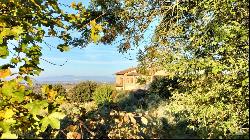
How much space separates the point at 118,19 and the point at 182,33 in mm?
3350

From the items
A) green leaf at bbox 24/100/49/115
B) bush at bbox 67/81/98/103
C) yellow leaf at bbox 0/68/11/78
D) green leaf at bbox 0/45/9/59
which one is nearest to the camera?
green leaf at bbox 24/100/49/115

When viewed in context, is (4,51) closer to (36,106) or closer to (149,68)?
(36,106)

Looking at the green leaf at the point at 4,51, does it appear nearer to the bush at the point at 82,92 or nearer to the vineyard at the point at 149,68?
the vineyard at the point at 149,68

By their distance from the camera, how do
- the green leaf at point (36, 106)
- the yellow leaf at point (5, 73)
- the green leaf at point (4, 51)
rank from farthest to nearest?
the green leaf at point (4, 51), the yellow leaf at point (5, 73), the green leaf at point (36, 106)


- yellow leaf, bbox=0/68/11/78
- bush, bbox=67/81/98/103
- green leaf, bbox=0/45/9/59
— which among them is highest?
green leaf, bbox=0/45/9/59

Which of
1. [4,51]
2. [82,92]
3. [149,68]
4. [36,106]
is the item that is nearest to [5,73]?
[4,51]

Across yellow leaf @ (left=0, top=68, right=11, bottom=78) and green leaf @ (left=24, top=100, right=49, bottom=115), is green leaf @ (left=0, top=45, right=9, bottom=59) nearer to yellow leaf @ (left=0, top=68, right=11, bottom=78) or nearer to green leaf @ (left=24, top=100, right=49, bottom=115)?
yellow leaf @ (left=0, top=68, right=11, bottom=78)

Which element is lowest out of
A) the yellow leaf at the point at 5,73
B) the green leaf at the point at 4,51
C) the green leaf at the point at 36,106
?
the green leaf at the point at 36,106

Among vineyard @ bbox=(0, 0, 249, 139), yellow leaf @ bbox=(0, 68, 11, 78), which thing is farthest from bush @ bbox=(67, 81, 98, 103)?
yellow leaf @ bbox=(0, 68, 11, 78)

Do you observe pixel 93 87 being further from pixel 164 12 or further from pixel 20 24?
pixel 20 24

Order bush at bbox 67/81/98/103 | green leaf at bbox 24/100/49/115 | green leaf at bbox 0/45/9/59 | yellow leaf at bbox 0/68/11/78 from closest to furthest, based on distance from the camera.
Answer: green leaf at bbox 24/100/49/115 → yellow leaf at bbox 0/68/11/78 → green leaf at bbox 0/45/9/59 → bush at bbox 67/81/98/103

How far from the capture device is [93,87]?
41906 millimetres

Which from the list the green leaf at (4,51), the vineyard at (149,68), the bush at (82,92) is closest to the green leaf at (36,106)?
the vineyard at (149,68)

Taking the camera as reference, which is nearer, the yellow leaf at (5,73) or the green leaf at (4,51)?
the yellow leaf at (5,73)
